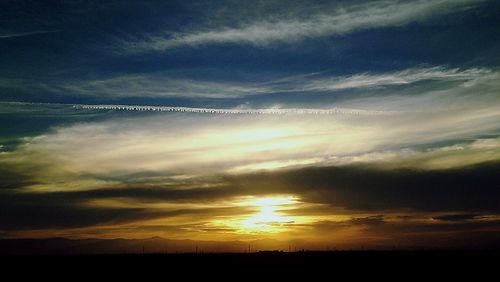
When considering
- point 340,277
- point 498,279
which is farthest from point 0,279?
point 498,279

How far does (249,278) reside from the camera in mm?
85125

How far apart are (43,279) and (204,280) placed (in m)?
30.2

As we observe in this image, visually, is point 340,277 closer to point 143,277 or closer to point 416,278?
point 416,278

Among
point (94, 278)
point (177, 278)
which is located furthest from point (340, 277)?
point (94, 278)

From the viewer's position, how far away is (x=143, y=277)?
8919 cm

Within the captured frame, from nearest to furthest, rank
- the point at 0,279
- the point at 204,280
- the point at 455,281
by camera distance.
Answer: the point at 455,281
the point at 204,280
the point at 0,279

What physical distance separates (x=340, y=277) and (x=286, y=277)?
32.0ft

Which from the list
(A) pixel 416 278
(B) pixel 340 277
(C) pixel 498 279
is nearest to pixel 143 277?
(B) pixel 340 277

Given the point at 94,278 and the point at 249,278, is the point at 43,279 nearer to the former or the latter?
the point at 94,278

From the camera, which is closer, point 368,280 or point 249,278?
point 368,280

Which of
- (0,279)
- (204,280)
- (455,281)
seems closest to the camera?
(455,281)

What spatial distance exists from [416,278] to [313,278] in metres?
17.8

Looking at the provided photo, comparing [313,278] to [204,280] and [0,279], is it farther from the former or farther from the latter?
[0,279]

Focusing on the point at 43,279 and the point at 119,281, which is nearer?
the point at 119,281
